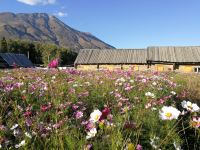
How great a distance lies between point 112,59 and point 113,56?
908 millimetres

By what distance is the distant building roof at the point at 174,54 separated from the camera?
44688mm

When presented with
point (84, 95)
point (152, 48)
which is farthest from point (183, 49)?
point (84, 95)

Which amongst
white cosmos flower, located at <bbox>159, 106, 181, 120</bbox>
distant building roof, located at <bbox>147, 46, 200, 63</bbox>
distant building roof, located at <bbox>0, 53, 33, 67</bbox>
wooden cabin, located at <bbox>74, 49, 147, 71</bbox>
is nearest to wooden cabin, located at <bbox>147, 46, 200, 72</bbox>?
distant building roof, located at <bbox>147, 46, 200, 63</bbox>

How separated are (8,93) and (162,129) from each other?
91.5 inches

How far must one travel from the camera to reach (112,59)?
159ft

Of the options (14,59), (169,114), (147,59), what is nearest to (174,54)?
(147,59)

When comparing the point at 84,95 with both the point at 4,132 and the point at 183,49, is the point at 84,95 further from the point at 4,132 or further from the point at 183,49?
the point at 183,49

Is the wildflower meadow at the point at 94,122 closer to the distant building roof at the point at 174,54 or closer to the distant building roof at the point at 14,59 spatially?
the distant building roof at the point at 174,54

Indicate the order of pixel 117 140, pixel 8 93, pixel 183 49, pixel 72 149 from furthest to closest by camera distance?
pixel 183 49 → pixel 8 93 → pixel 72 149 → pixel 117 140

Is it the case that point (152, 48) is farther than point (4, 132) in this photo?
Yes

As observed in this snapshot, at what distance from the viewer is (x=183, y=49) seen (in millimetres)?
48000

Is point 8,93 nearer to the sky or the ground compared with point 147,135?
nearer to the sky

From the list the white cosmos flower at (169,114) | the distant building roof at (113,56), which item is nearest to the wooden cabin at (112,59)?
the distant building roof at (113,56)

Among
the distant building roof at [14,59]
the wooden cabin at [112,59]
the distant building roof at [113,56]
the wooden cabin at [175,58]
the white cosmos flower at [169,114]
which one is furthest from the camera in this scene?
the distant building roof at [14,59]
